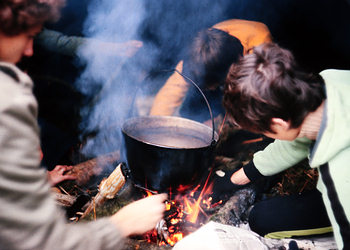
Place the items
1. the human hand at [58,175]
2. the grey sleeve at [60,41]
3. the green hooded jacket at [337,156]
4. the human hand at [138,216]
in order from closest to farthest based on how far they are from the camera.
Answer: the human hand at [138,216], the green hooded jacket at [337,156], the human hand at [58,175], the grey sleeve at [60,41]

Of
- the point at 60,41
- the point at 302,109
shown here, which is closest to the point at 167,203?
the point at 302,109

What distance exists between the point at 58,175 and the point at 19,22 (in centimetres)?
219

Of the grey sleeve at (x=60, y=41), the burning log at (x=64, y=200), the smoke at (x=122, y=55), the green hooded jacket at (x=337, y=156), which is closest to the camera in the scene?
the green hooded jacket at (x=337, y=156)

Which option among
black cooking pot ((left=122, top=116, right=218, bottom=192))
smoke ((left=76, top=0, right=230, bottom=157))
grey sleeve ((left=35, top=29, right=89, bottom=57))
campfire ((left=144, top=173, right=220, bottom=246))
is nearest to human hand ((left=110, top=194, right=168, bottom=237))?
black cooking pot ((left=122, top=116, right=218, bottom=192))

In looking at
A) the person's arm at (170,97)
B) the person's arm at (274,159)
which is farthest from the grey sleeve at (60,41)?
the person's arm at (274,159)

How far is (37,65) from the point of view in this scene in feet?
11.8

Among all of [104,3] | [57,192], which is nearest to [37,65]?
[104,3]

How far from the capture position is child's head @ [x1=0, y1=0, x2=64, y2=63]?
828mm

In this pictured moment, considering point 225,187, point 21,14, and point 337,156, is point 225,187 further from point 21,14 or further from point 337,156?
point 21,14

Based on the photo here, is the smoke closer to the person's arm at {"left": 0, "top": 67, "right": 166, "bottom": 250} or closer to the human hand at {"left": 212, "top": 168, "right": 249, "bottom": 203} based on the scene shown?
the human hand at {"left": 212, "top": 168, "right": 249, "bottom": 203}

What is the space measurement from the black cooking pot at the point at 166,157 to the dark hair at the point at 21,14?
1.07 metres

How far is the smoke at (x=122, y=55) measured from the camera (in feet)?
12.3

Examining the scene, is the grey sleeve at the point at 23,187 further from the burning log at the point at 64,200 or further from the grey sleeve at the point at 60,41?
the grey sleeve at the point at 60,41

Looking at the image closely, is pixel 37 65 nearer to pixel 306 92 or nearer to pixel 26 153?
pixel 26 153
